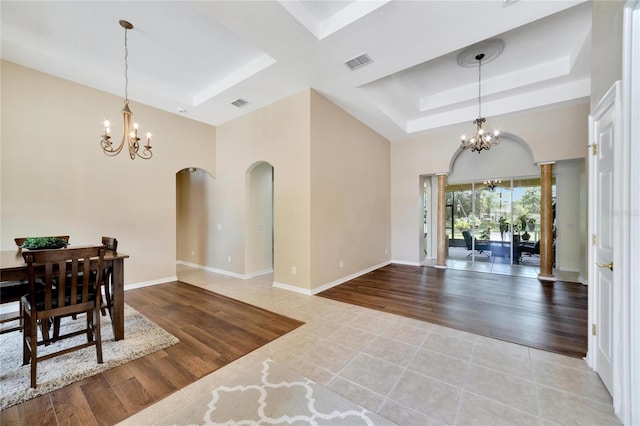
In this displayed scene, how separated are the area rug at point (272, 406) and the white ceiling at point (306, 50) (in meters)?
3.59

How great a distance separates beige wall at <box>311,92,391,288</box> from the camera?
4430mm

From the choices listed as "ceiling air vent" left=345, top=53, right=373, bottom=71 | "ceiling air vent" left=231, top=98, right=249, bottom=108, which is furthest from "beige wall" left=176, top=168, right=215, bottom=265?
"ceiling air vent" left=345, top=53, right=373, bottom=71

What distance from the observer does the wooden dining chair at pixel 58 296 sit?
1.96m

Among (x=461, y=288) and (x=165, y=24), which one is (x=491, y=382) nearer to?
(x=461, y=288)

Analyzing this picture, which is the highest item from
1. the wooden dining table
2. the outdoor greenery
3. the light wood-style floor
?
the outdoor greenery

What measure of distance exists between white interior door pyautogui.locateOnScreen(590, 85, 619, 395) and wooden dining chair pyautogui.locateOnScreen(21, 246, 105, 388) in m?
4.32

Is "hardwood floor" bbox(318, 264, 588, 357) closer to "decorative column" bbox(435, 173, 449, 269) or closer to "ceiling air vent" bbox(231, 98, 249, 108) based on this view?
"decorative column" bbox(435, 173, 449, 269)

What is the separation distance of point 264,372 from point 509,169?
23.9ft

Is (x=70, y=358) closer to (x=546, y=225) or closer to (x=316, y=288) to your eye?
(x=316, y=288)

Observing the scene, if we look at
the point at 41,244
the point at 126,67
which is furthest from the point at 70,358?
the point at 126,67

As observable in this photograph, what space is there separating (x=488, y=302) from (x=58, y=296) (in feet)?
17.6

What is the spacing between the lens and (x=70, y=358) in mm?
2334
